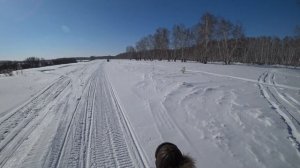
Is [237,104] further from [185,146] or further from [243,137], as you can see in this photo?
[185,146]

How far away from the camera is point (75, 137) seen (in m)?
5.58

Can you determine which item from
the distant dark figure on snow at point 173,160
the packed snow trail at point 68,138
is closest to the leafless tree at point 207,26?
the packed snow trail at point 68,138

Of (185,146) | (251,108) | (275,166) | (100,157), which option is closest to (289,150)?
(275,166)

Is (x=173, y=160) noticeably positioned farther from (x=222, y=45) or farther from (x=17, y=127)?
(x=222, y=45)

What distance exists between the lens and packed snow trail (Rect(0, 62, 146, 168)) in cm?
439

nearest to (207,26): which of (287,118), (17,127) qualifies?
(287,118)

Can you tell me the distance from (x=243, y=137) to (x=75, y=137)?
4.60 meters

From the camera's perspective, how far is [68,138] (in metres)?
5.55

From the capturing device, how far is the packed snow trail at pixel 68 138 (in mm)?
4391

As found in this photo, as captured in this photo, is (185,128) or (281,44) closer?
(185,128)

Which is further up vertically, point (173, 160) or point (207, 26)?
point (207, 26)

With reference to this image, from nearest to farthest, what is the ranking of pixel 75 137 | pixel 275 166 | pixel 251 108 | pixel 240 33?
pixel 275 166
pixel 75 137
pixel 251 108
pixel 240 33

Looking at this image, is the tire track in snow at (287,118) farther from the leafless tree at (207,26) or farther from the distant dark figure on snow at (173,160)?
the leafless tree at (207,26)

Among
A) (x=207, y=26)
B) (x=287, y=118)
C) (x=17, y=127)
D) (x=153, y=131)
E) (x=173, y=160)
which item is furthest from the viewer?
(x=207, y=26)
